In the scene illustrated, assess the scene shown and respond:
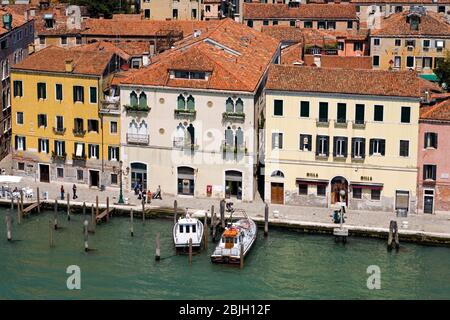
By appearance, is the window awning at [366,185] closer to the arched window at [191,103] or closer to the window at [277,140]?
the window at [277,140]

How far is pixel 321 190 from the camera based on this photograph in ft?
199

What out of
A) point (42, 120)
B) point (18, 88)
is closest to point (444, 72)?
point (42, 120)

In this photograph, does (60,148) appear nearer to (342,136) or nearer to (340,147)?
(340,147)

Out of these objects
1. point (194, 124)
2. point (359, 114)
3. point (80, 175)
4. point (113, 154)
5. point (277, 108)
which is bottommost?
point (80, 175)

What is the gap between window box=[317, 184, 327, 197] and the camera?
6042 centimetres

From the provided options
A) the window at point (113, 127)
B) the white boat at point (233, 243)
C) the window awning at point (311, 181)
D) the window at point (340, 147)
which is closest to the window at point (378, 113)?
the window at point (340, 147)

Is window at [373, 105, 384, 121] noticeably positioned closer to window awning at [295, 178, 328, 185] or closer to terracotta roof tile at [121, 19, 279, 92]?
window awning at [295, 178, 328, 185]

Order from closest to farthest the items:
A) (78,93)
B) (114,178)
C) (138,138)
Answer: (138,138) < (114,178) < (78,93)

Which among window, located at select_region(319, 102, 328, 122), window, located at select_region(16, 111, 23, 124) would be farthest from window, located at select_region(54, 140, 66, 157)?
window, located at select_region(319, 102, 328, 122)

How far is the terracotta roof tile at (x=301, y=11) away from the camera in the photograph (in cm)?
9175

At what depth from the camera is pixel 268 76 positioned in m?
60.4

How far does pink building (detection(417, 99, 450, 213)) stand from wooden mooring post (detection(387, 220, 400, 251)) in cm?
412

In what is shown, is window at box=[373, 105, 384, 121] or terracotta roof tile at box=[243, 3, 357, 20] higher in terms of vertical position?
terracotta roof tile at box=[243, 3, 357, 20]

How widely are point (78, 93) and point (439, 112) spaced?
67.9 feet
